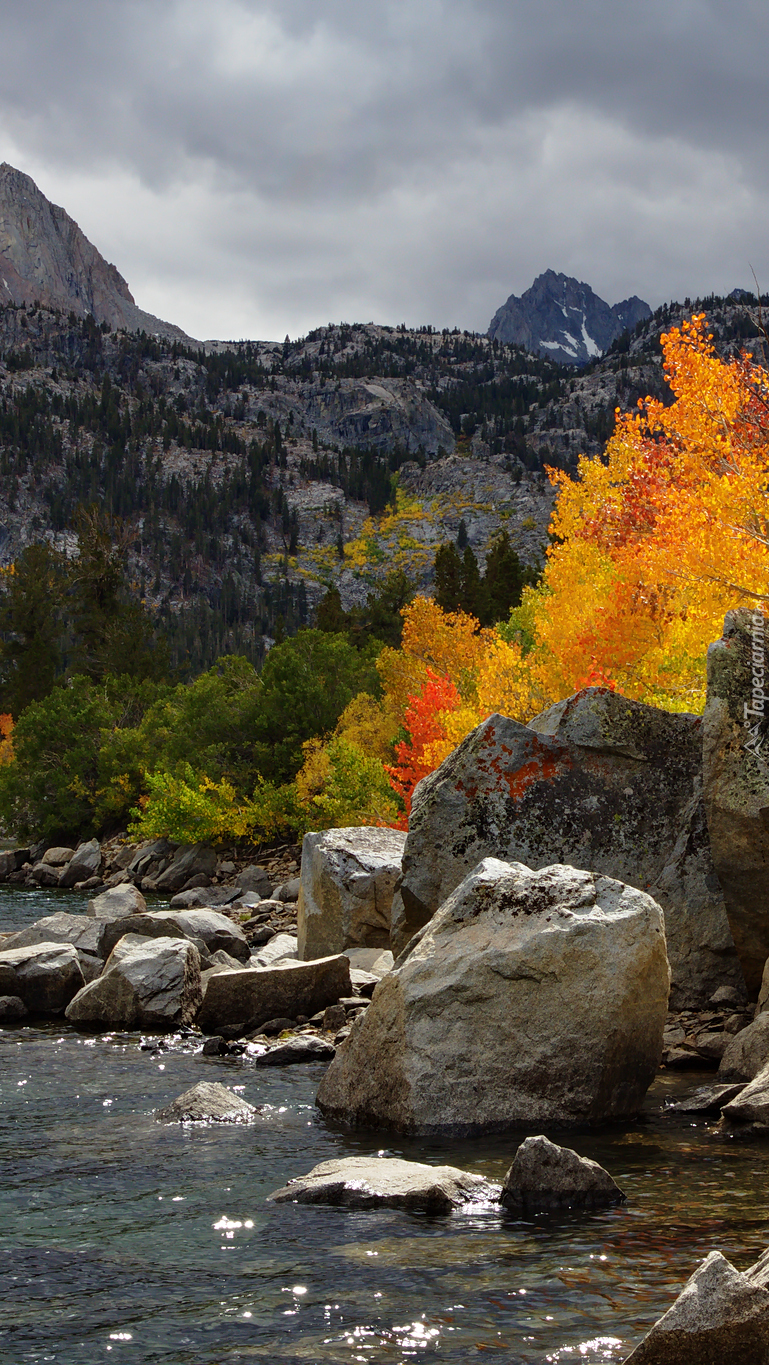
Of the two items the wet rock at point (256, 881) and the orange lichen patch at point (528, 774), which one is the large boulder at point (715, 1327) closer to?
the orange lichen patch at point (528, 774)

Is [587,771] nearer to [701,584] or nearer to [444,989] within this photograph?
[444,989]

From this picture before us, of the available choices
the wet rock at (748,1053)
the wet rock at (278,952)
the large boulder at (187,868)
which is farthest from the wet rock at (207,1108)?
the large boulder at (187,868)

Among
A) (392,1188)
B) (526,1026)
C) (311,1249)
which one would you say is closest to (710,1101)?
(526,1026)

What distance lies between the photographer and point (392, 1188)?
8711 millimetres

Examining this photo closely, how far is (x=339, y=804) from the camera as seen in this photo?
4203 cm

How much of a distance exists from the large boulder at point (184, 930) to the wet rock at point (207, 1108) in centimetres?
812

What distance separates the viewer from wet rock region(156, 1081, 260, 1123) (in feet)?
37.7

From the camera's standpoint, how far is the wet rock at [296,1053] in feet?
46.6

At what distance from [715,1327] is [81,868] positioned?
48754mm

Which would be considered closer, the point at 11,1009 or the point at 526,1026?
the point at 526,1026

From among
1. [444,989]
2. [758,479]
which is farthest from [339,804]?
[444,989]

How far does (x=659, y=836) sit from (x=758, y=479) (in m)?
11.8

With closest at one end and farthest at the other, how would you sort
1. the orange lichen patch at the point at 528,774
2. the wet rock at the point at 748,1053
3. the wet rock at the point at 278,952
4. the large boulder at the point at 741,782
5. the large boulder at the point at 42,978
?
1. the wet rock at the point at 748,1053
2. the large boulder at the point at 741,782
3. the orange lichen patch at the point at 528,774
4. the large boulder at the point at 42,978
5. the wet rock at the point at 278,952

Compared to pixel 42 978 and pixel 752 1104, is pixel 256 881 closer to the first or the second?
pixel 42 978
